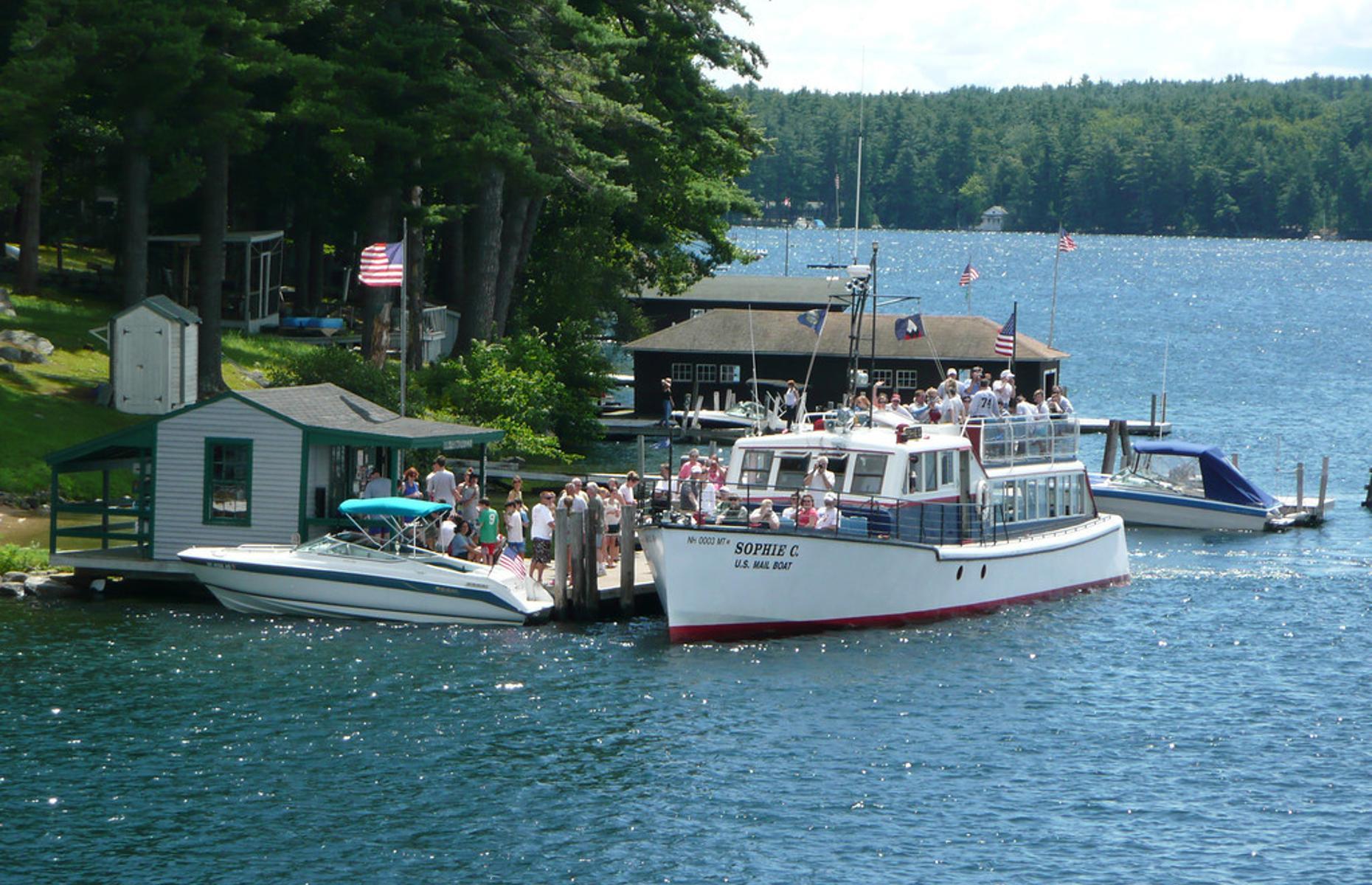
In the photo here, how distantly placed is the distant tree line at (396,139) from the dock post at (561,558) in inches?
640

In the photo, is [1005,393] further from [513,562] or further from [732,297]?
[732,297]

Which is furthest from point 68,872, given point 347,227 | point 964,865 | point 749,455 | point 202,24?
point 347,227

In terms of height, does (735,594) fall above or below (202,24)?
below

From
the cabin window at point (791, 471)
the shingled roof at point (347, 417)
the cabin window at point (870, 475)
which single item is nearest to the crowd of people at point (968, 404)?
the cabin window at point (870, 475)

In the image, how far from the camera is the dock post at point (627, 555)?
3359cm

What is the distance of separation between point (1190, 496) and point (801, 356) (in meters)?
17.7

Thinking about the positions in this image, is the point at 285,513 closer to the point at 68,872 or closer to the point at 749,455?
the point at 749,455

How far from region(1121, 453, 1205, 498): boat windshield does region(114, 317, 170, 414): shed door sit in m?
26.8

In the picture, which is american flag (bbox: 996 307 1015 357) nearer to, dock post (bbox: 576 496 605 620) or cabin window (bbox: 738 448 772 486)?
cabin window (bbox: 738 448 772 486)

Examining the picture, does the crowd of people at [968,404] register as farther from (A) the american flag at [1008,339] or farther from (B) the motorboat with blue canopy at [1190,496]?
(A) the american flag at [1008,339]

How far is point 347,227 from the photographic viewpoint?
2472 inches

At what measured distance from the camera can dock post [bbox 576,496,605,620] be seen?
33.1 meters

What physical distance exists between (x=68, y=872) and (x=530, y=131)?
3319 cm

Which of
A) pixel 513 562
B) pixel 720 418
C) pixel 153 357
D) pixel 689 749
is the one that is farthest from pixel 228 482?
pixel 720 418
